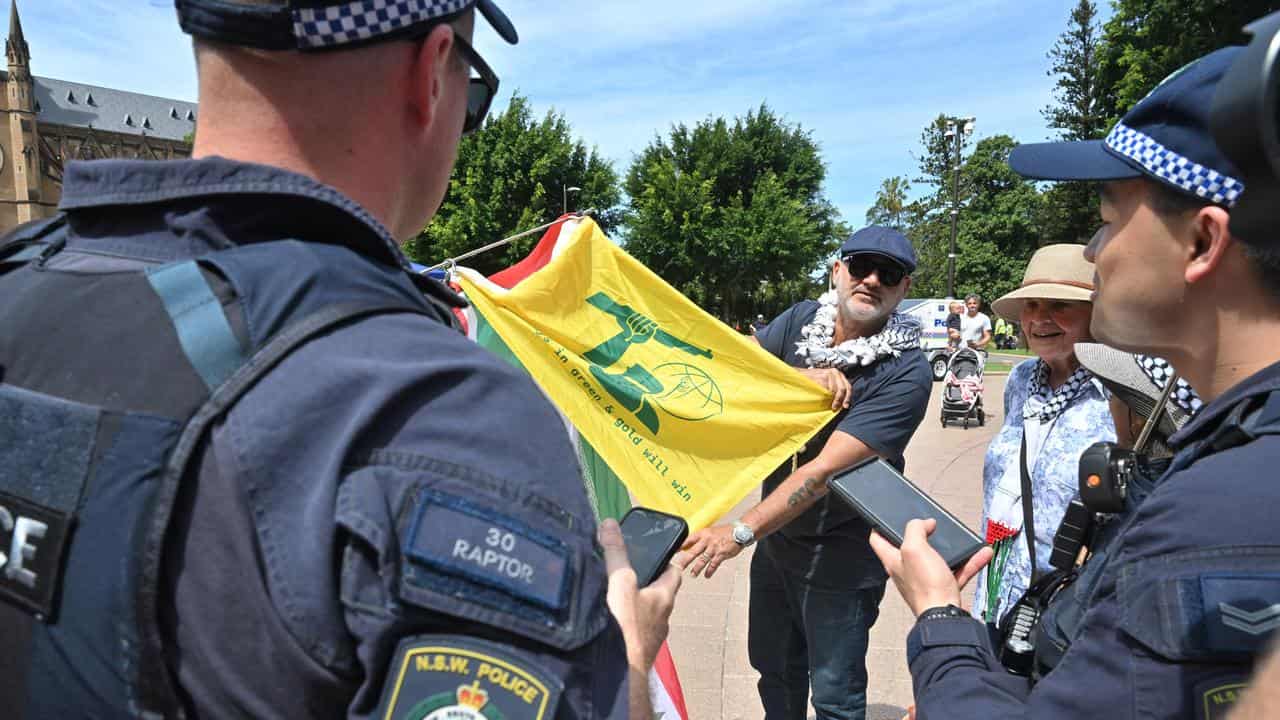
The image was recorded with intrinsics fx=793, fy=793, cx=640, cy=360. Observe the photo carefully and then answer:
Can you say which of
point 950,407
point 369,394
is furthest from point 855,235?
point 950,407

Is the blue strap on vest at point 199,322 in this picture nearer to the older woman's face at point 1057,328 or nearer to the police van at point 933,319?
the older woman's face at point 1057,328

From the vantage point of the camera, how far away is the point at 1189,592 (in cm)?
109

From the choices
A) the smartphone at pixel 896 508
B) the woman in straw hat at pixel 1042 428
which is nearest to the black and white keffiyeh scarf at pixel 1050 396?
the woman in straw hat at pixel 1042 428

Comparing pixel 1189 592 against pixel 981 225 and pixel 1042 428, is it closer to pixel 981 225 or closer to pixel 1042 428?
pixel 1042 428

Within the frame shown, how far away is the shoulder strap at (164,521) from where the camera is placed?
2.60ft

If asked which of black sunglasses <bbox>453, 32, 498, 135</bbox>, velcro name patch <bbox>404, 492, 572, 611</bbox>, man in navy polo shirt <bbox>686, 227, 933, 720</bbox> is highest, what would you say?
black sunglasses <bbox>453, 32, 498, 135</bbox>

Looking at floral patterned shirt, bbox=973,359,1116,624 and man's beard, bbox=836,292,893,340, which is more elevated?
man's beard, bbox=836,292,893,340

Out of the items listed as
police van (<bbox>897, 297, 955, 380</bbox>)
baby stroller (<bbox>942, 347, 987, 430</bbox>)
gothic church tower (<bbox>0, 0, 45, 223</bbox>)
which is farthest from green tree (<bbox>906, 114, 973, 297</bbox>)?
gothic church tower (<bbox>0, 0, 45, 223</bbox>)

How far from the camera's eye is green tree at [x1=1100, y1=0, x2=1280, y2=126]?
18094 millimetres

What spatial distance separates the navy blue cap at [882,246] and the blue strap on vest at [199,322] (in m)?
3.20

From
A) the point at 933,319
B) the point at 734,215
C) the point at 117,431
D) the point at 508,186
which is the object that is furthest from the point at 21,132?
the point at 117,431

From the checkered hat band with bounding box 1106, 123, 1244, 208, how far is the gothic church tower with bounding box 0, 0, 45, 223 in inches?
3308

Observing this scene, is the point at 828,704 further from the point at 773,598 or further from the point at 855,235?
the point at 855,235

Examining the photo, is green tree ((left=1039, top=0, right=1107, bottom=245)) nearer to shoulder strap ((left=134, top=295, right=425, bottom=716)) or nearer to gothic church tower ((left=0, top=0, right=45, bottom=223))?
shoulder strap ((left=134, top=295, right=425, bottom=716))
